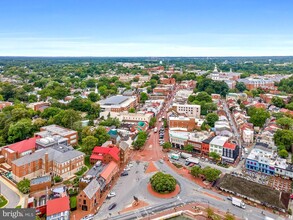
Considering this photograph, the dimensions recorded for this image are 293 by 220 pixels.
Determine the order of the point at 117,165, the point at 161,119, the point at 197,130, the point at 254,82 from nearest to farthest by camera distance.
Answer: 1. the point at 117,165
2. the point at 197,130
3. the point at 161,119
4. the point at 254,82

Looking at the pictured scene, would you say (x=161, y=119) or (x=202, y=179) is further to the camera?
(x=161, y=119)

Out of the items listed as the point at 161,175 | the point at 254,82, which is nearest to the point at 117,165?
the point at 161,175

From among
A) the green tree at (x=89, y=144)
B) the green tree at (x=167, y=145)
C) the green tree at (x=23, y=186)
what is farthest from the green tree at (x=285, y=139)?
the green tree at (x=23, y=186)

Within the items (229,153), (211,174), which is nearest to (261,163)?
(229,153)

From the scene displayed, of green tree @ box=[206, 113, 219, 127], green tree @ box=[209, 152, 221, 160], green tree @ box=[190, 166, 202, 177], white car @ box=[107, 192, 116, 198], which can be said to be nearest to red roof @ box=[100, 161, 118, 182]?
white car @ box=[107, 192, 116, 198]

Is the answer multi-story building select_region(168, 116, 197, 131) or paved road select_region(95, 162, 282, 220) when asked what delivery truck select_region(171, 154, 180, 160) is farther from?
multi-story building select_region(168, 116, 197, 131)

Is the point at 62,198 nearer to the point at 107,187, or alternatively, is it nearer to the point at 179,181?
the point at 107,187

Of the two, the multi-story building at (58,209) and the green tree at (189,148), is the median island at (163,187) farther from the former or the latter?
the green tree at (189,148)
